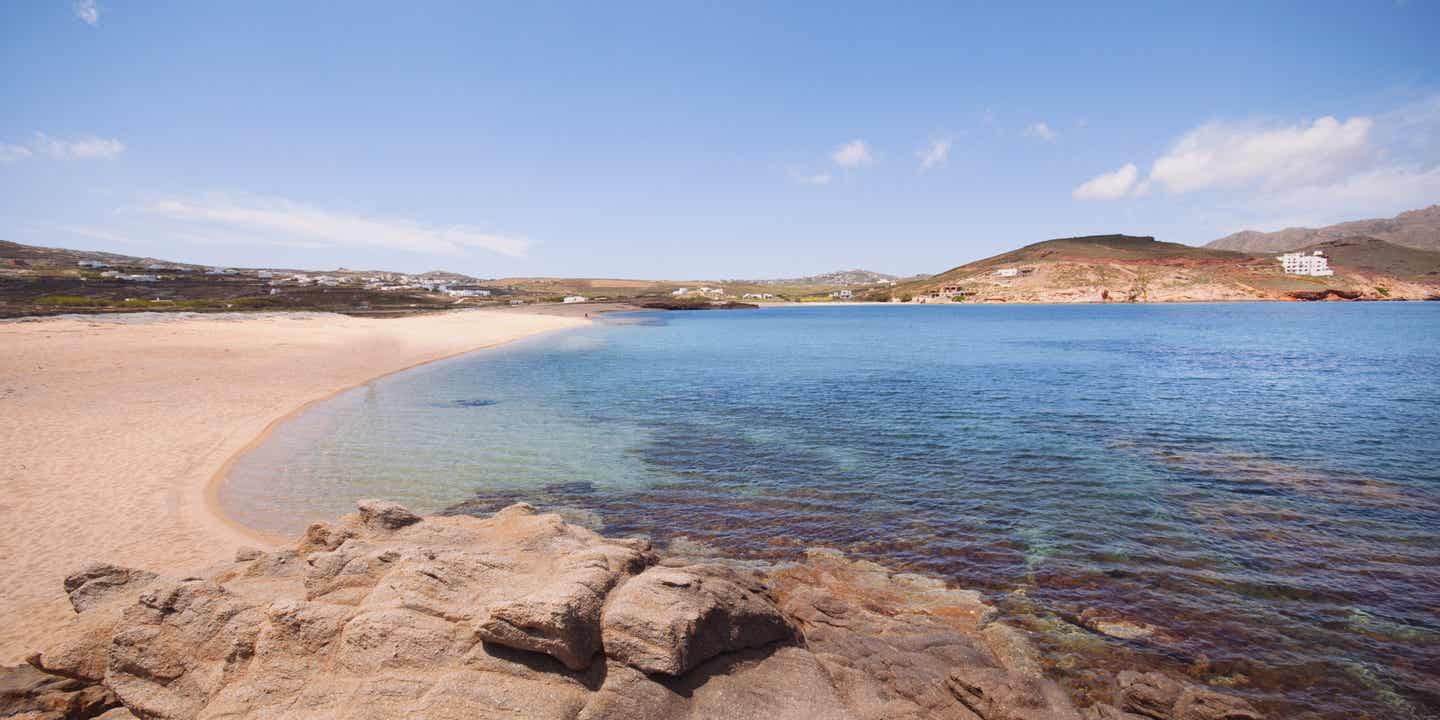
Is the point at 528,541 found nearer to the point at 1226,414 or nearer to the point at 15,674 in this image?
the point at 15,674

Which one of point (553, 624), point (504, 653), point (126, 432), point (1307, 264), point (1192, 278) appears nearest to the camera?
point (553, 624)

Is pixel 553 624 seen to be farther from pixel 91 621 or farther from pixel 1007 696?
pixel 91 621

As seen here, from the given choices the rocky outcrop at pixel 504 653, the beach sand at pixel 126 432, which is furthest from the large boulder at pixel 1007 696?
the beach sand at pixel 126 432

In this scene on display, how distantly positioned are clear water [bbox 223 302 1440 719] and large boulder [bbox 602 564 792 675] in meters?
4.31

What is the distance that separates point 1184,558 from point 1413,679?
3870mm

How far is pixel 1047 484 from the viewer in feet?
55.8

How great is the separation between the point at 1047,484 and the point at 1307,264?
218235 millimetres

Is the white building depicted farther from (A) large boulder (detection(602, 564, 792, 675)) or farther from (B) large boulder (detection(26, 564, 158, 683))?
(B) large boulder (detection(26, 564, 158, 683))

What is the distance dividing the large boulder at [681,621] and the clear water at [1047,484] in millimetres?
4315

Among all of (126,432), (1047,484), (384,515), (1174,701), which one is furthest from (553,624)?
(126,432)

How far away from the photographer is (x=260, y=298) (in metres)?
92.7

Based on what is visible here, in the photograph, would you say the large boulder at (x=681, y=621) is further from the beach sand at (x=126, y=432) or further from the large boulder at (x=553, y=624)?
the beach sand at (x=126, y=432)

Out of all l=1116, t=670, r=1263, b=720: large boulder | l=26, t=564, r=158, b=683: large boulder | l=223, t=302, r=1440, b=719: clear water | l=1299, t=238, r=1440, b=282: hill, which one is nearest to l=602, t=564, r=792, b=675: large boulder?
l=223, t=302, r=1440, b=719: clear water

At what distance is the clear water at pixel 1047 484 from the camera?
950 centimetres
